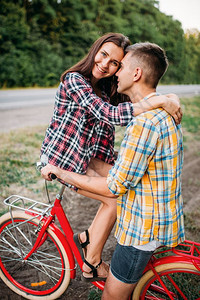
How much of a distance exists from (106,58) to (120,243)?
4.77 feet

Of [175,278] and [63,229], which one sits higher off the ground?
[63,229]

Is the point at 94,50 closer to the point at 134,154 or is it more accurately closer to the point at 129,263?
the point at 134,154

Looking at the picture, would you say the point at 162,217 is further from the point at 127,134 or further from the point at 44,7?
the point at 44,7

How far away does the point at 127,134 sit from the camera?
1438 millimetres

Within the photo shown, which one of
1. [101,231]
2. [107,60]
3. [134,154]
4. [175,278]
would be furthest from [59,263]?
[107,60]

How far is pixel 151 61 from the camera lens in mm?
1576

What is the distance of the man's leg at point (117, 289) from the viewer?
1.68m

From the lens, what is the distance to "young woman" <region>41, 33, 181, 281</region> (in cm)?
186

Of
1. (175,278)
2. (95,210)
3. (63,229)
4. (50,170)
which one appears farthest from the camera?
(95,210)

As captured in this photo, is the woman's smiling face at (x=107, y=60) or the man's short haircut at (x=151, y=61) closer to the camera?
the man's short haircut at (x=151, y=61)

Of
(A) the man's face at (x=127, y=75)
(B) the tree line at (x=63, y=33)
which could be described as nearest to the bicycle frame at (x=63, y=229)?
(A) the man's face at (x=127, y=75)

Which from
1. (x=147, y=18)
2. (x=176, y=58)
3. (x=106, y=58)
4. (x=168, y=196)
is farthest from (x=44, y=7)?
(x=168, y=196)

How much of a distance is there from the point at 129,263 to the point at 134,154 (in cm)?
71

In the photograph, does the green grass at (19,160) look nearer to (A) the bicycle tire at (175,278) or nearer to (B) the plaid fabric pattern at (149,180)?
(A) the bicycle tire at (175,278)
